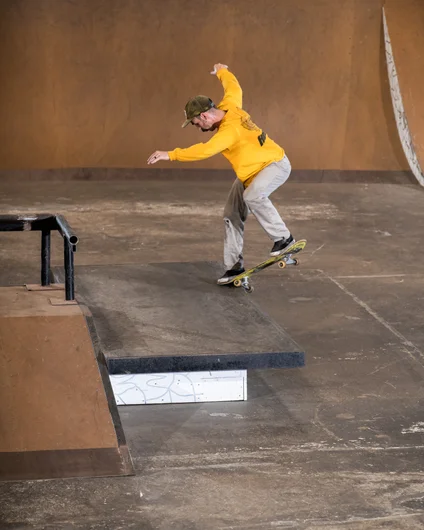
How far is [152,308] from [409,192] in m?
8.45

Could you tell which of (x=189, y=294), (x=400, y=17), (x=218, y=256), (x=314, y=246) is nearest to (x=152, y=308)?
(x=189, y=294)

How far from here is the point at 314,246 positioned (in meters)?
11.2

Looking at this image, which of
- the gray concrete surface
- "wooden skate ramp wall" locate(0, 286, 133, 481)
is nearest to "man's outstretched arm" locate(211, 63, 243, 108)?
the gray concrete surface

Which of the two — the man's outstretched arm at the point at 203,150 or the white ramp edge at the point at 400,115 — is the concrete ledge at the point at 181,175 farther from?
the man's outstretched arm at the point at 203,150

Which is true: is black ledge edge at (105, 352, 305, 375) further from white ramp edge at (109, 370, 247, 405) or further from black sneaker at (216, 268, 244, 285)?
black sneaker at (216, 268, 244, 285)

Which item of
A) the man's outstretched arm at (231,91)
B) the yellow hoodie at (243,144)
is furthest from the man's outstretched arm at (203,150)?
the man's outstretched arm at (231,91)

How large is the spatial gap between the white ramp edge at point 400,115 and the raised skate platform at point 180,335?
26.3 feet

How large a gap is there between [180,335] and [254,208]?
1913 mm

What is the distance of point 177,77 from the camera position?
15.2 metres

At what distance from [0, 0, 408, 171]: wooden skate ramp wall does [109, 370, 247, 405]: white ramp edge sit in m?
9.21

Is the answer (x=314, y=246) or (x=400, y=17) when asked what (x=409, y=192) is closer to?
(x=400, y=17)

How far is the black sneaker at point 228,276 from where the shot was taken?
8.04 m

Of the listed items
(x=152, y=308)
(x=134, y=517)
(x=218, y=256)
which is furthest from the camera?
(x=218, y=256)

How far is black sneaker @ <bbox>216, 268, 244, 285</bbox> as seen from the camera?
8.04 m
